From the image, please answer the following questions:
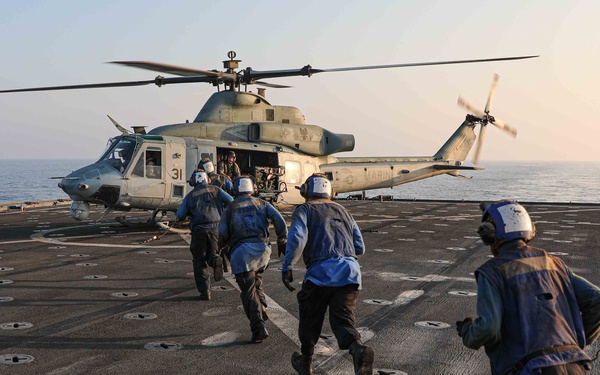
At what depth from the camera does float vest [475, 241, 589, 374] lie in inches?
133

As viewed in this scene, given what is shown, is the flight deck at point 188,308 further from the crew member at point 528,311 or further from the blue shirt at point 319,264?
the crew member at point 528,311

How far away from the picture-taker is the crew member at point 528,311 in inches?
133

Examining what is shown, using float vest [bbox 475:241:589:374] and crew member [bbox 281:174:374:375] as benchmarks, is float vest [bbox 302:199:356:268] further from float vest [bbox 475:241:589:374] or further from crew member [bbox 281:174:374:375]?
float vest [bbox 475:241:589:374]

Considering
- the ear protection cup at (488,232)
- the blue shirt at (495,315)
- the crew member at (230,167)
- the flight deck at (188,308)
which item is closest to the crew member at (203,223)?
the flight deck at (188,308)

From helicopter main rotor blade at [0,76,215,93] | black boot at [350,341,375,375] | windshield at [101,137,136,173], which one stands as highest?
helicopter main rotor blade at [0,76,215,93]

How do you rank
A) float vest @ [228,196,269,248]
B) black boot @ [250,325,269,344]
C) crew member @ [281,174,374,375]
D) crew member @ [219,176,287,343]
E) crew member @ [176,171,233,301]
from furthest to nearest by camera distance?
crew member @ [176,171,233,301] < float vest @ [228,196,269,248] < crew member @ [219,176,287,343] < black boot @ [250,325,269,344] < crew member @ [281,174,374,375]

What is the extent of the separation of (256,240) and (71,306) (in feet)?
11.2

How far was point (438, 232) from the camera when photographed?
62.3 ft

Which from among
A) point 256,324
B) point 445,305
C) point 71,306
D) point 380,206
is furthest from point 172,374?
point 380,206

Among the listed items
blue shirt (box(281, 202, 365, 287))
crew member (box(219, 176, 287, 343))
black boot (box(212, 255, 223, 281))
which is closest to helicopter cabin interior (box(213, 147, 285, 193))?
black boot (box(212, 255, 223, 281))

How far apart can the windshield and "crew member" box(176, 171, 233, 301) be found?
7802 millimetres

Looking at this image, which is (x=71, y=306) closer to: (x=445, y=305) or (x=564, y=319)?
(x=445, y=305)

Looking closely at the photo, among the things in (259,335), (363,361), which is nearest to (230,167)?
A: (259,335)

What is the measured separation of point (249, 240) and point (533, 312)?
4.64 meters
